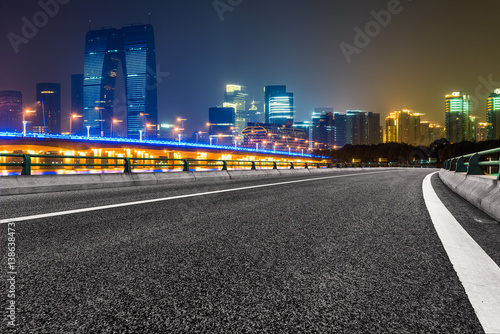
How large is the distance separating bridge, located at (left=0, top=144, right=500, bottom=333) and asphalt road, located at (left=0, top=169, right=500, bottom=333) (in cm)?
1

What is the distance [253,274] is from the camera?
2.92 meters

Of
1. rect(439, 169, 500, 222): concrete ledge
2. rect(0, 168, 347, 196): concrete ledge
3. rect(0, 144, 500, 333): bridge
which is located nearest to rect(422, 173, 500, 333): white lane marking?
rect(0, 144, 500, 333): bridge

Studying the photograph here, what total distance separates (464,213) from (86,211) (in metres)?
6.84

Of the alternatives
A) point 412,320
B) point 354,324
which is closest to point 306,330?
point 354,324

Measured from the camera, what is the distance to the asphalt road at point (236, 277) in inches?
81.1

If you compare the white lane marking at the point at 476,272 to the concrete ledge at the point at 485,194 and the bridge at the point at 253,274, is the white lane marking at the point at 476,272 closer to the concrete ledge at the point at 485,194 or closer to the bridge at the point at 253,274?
the bridge at the point at 253,274

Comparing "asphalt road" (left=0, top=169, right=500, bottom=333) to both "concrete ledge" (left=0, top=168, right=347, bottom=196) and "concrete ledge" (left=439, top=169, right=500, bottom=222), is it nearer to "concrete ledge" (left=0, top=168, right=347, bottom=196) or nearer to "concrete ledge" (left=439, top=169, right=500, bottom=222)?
"concrete ledge" (left=439, top=169, right=500, bottom=222)

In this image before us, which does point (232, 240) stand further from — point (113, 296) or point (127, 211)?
point (127, 211)

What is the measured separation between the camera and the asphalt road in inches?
81.1

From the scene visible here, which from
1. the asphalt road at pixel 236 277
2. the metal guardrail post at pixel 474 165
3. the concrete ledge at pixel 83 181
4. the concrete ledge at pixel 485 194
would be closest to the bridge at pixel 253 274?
the asphalt road at pixel 236 277

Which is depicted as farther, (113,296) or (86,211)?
(86,211)

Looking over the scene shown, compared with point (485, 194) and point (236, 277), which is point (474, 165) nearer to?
point (485, 194)

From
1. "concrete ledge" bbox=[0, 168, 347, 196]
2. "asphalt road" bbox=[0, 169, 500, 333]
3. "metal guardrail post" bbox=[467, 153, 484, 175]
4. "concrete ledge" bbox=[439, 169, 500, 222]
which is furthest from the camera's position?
"concrete ledge" bbox=[0, 168, 347, 196]

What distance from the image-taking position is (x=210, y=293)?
2.50 m
